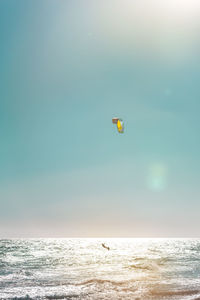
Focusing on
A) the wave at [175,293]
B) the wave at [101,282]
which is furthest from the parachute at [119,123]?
the wave at [101,282]

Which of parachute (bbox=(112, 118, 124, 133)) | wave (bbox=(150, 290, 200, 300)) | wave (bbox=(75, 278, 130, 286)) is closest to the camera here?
parachute (bbox=(112, 118, 124, 133))

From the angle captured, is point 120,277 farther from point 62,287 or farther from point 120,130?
point 120,130

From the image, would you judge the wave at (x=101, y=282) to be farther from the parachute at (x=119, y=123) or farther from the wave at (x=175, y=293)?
the parachute at (x=119, y=123)

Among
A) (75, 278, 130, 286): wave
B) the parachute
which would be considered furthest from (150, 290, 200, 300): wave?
the parachute

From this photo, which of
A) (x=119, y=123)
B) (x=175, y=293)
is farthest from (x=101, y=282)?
(x=119, y=123)

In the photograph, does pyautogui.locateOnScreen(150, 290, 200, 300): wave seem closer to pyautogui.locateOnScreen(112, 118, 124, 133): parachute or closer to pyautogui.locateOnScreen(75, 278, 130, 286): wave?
pyautogui.locateOnScreen(75, 278, 130, 286): wave

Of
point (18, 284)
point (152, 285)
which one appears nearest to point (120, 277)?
point (152, 285)

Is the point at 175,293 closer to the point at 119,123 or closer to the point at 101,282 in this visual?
the point at 101,282

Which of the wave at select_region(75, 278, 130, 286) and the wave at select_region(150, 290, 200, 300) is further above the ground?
the wave at select_region(75, 278, 130, 286)

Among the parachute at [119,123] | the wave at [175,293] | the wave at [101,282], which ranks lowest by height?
the wave at [175,293]

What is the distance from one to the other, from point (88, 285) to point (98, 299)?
16.1 ft

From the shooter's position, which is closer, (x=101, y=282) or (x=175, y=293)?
(x=175, y=293)

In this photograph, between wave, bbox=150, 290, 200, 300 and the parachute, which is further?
wave, bbox=150, 290, 200, 300

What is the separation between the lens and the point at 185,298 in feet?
61.9
